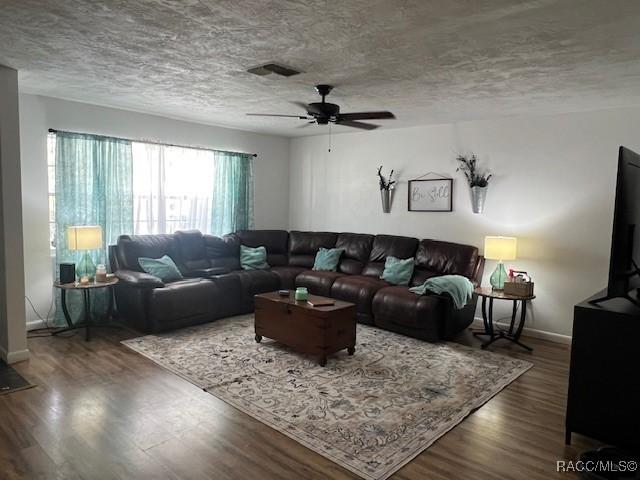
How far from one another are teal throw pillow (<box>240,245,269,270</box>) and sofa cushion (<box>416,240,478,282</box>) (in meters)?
2.12

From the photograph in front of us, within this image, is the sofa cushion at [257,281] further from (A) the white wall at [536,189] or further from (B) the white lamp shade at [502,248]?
(B) the white lamp shade at [502,248]

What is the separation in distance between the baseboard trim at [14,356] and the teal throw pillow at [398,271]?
12.3ft

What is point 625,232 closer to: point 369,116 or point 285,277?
point 369,116

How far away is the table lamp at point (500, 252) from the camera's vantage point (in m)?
4.52

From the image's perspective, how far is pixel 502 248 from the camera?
4535 millimetres

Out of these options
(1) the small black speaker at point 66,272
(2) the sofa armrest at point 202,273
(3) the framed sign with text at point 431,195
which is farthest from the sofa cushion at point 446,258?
(1) the small black speaker at point 66,272

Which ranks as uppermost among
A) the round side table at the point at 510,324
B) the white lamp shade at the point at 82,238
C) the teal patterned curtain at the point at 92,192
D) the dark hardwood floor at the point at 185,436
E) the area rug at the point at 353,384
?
the teal patterned curtain at the point at 92,192

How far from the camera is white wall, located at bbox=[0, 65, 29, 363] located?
11.6 ft

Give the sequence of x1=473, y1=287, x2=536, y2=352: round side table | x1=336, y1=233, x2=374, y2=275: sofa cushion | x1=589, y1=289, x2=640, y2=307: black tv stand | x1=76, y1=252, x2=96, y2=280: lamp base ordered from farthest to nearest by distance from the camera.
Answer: x1=336, y1=233, x2=374, y2=275: sofa cushion
x1=76, y1=252, x2=96, y2=280: lamp base
x1=473, y1=287, x2=536, y2=352: round side table
x1=589, y1=289, x2=640, y2=307: black tv stand

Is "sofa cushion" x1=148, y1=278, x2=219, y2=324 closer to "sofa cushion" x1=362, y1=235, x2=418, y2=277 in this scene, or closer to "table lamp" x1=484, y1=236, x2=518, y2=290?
"sofa cushion" x1=362, y1=235, x2=418, y2=277

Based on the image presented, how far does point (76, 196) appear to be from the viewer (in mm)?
4738

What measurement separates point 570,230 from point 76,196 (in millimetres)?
5335

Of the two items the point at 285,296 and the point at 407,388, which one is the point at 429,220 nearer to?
the point at 285,296

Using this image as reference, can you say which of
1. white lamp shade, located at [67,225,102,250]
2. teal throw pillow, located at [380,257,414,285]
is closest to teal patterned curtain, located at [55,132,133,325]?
white lamp shade, located at [67,225,102,250]
